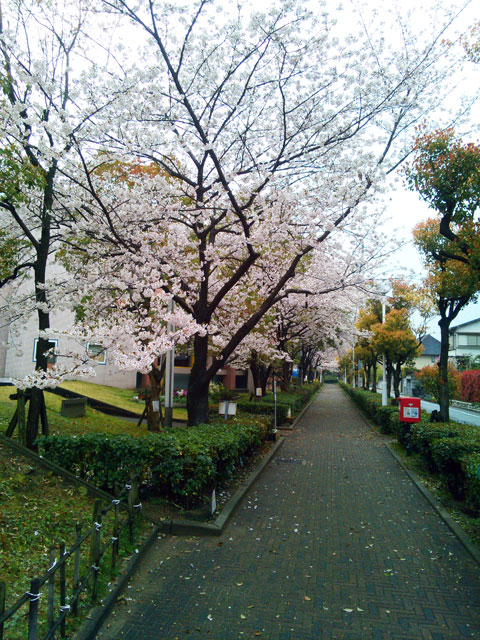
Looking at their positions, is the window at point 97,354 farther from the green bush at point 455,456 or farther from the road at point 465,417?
the road at point 465,417

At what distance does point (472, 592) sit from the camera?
4.63 metres

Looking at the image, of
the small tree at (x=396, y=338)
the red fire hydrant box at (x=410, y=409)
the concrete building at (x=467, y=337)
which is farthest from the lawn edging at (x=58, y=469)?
the concrete building at (x=467, y=337)

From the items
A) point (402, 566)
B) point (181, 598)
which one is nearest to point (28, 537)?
point (181, 598)

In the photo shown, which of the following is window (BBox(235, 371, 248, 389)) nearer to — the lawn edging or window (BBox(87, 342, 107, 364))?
window (BBox(87, 342, 107, 364))

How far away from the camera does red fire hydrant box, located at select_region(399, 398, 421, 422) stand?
12.1 meters

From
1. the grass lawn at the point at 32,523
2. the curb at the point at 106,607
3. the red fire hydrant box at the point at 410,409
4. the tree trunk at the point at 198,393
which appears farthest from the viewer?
the red fire hydrant box at the point at 410,409

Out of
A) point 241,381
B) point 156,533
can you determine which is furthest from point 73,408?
point 241,381

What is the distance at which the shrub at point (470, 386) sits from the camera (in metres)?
34.1

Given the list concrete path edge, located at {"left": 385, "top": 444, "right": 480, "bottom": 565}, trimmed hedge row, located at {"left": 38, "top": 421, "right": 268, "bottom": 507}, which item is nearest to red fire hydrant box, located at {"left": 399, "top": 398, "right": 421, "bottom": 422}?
concrete path edge, located at {"left": 385, "top": 444, "right": 480, "bottom": 565}

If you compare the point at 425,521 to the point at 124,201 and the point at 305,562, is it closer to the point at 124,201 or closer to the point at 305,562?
the point at 305,562

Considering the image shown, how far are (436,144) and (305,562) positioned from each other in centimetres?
793

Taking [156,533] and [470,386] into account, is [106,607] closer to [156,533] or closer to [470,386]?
[156,533]

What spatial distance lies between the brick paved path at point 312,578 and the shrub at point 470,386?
2948 centimetres

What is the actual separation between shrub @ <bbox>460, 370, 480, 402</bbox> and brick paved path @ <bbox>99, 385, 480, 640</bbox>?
1161 inches
